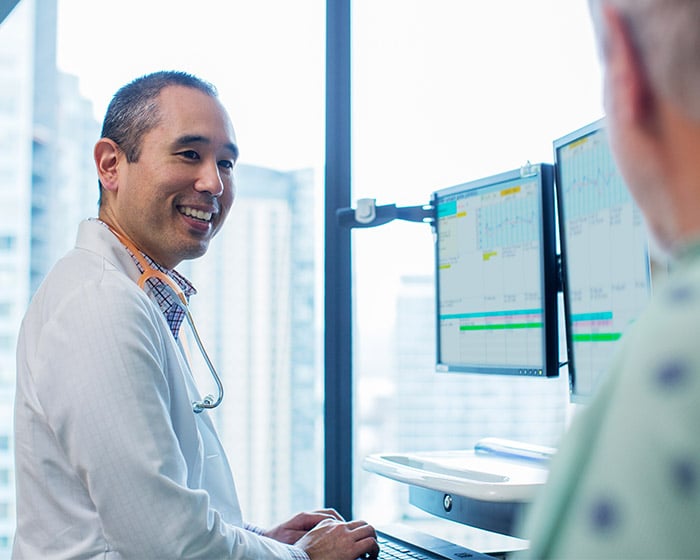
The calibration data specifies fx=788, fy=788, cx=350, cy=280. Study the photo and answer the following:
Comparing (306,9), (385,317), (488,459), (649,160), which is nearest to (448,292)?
(488,459)

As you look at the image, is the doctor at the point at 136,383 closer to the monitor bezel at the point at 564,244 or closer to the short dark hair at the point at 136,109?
the short dark hair at the point at 136,109

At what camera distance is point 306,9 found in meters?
2.03

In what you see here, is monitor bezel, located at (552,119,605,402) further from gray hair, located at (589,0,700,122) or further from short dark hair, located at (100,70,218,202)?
gray hair, located at (589,0,700,122)

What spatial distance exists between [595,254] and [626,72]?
2.80 ft

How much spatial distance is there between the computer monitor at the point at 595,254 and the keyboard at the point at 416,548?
1.01 feet

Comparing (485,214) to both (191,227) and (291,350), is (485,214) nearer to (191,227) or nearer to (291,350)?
(191,227)

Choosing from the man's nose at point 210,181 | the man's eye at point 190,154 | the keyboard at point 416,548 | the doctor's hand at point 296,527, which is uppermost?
the man's eye at point 190,154

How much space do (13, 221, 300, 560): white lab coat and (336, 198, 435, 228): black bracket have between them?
25.1 inches

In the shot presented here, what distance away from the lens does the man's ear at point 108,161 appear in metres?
1.29

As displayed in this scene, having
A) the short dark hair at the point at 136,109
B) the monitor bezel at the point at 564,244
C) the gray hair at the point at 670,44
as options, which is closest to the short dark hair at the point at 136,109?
the short dark hair at the point at 136,109

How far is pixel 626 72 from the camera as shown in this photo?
399 millimetres

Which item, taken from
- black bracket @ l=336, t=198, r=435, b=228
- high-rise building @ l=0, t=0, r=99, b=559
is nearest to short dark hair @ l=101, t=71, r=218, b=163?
black bracket @ l=336, t=198, r=435, b=228

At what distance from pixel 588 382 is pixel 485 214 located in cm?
38

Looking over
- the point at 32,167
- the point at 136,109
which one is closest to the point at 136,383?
the point at 136,109
